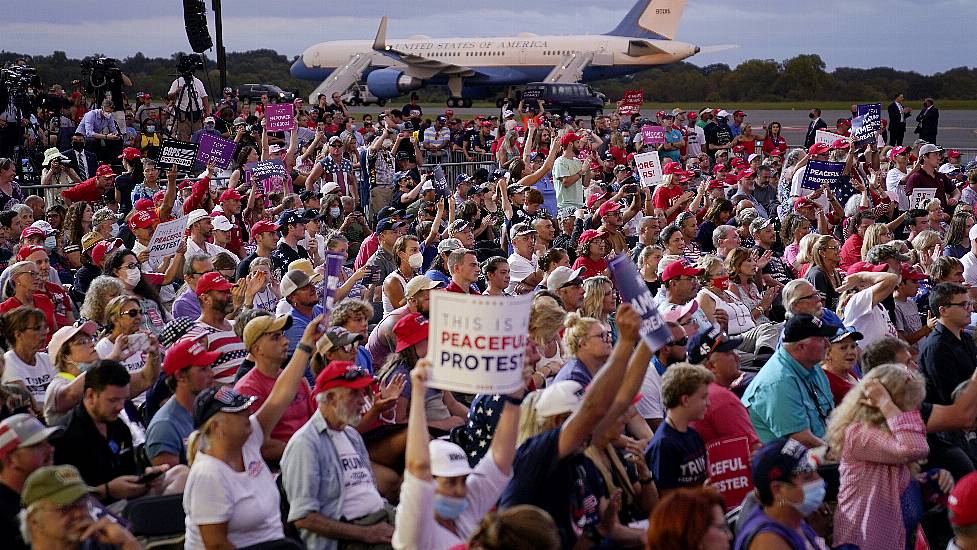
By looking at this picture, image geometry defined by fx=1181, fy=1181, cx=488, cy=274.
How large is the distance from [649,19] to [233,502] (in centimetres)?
6734

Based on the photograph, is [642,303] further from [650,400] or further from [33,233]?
[33,233]

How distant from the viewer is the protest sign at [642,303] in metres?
4.79

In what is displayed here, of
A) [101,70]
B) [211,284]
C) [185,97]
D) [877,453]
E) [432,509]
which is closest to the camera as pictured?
[432,509]

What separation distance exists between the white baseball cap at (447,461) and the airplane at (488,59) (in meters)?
57.9

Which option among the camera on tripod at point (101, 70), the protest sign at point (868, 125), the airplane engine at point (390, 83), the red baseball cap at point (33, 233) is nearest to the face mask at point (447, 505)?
the red baseball cap at point (33, 233)

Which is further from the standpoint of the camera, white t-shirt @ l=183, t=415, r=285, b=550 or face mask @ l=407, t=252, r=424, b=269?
face mask @ l=407, t=252, r=424, b=269

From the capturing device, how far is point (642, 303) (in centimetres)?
492

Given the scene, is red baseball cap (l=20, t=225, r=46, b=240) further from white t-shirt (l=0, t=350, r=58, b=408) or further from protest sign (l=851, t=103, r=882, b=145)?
protest sign (l=851, t=103, r=882, b=145)

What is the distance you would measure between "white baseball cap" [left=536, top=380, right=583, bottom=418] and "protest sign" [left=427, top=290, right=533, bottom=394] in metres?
0.26

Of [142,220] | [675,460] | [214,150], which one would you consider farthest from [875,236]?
[214,150]

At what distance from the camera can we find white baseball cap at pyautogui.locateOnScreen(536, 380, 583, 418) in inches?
193

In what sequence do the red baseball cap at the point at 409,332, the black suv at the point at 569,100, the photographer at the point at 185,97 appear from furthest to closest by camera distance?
the black suv at the point at 569,100, the photographer at the point at 185,97, the red baseball cap at the point at 409,332

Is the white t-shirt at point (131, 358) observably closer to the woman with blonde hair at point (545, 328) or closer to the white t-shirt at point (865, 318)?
the woman with blonde hair at point (545, 328)

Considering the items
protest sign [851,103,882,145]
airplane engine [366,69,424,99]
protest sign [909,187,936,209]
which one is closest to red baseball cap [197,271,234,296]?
protest sign [909,187,936,209]
